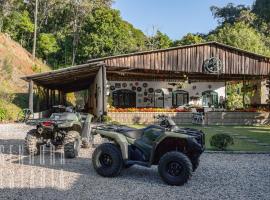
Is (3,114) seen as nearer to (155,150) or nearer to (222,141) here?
(222,141)

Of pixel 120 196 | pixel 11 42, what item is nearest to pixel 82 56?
pixel 11 42

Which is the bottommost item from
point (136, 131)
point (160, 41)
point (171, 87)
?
point (136, 131)

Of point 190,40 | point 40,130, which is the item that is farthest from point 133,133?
point 190,40

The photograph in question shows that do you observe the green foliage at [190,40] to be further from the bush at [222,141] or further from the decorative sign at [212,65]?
the bush at [222,141]

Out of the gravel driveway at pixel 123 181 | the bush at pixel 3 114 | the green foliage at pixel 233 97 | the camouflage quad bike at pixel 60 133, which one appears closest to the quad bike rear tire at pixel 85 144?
the camouflage quad bike at pixel 60 133

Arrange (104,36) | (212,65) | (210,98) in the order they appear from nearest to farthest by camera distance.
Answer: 1. (212,65)
2. (210,98)
3. (104,36)

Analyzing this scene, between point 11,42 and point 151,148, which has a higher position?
point 11,42

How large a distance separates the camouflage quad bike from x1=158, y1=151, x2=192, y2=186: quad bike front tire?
3319mm

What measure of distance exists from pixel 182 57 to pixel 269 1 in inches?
1847

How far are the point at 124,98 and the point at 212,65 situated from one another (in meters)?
7.86

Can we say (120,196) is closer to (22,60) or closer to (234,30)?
(22,60)

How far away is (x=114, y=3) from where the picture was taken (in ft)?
183

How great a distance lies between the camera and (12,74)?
33.4 metres

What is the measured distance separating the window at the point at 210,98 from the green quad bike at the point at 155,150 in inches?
873
